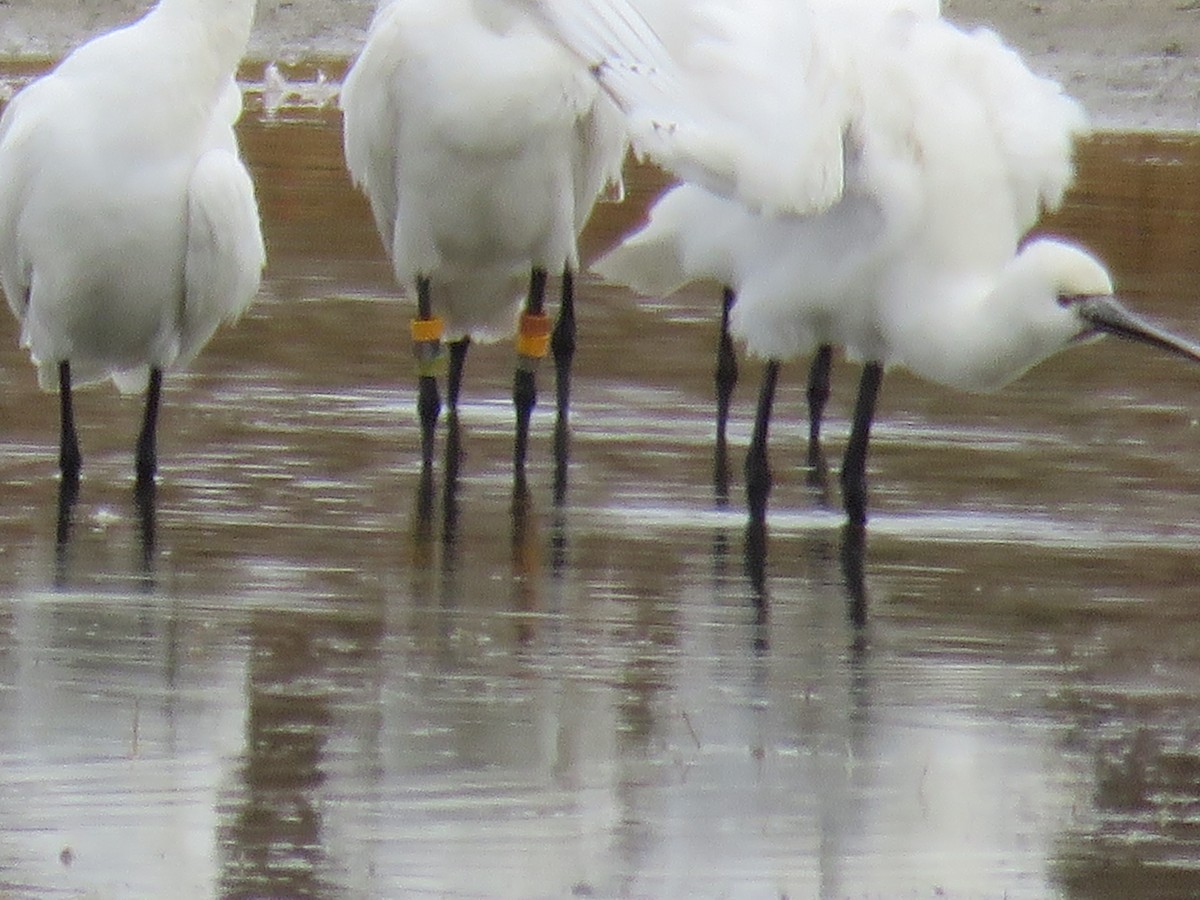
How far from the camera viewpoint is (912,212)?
29.7 feet

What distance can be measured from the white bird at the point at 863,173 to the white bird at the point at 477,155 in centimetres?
25

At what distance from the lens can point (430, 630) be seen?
7711 mm

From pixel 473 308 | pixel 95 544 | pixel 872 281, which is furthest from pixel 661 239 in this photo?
pixel 95 544

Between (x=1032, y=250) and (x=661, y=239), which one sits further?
(x=661, y=239)

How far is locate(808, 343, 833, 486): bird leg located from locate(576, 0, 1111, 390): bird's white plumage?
3.38 feet

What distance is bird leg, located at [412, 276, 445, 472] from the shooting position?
10.4 metres

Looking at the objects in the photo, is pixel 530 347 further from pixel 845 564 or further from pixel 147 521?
pixel 845 564

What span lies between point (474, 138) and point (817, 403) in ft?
5.25

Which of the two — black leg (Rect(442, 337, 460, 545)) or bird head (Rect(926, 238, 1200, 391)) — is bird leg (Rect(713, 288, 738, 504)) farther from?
bird head (Rect(926, 238, 1200, 391))

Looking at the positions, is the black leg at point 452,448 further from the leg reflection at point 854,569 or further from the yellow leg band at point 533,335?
the leg reflection at point 854,569

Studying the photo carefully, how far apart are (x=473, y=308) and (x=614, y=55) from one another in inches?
107

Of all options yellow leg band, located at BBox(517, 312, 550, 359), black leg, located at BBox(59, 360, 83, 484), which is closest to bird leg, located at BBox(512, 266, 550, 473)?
yellow leg band, located at BBox(517, 312, 550, 359)

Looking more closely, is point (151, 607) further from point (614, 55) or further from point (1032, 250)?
point (1032, 250)

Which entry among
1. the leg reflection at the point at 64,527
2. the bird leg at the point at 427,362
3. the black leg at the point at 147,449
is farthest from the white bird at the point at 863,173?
the leg reflection at the point at 64,527
